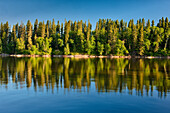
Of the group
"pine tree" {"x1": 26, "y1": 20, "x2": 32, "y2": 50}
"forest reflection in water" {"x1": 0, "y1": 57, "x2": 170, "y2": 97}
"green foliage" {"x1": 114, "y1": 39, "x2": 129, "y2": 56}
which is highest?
"pine tree" {"x1": 26, "y1": 20, "x2": 32, "y2": 50}

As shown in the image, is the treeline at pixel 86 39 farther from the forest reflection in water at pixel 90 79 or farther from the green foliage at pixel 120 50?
the forest reflection in water at pixel 90 79

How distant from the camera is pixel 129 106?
1386 cm

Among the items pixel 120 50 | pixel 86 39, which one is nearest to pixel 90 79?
pixel 120 50

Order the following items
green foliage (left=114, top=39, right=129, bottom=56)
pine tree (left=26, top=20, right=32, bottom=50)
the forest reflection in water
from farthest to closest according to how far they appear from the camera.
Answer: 1. pine tree (left=26, top=20, right=32, bottom=50)
2. green foliage (left=114, top=39, right=129, bottom=56)
3. the forest reflection in water

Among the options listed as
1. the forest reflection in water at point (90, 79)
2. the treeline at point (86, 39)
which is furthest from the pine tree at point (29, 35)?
the forest reflection in water at point (90, 79)

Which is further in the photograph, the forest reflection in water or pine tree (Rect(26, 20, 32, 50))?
pine tree (Rect(26, 20, 32, 50))

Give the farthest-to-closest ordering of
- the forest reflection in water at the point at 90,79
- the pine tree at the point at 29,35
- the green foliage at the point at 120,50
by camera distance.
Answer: the pine tree at the point at 29,35
the green foliage at the point at 120,50
the forest reflection in water at the point at 90,79

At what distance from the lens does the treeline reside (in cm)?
14325

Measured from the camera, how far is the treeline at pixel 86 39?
14325cm

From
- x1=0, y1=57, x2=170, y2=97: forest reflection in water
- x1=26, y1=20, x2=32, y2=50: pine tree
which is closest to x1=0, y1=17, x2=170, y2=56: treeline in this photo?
x1=26, y1=20, x2=32, y2=50: pine tree

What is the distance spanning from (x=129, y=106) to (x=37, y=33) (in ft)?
526

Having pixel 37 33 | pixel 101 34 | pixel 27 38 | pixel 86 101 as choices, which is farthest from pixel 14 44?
pixel 86 101

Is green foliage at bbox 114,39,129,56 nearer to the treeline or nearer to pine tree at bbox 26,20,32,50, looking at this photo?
the treeline

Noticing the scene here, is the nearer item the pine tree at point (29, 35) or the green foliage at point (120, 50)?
the green foliage at point (120, 50)
